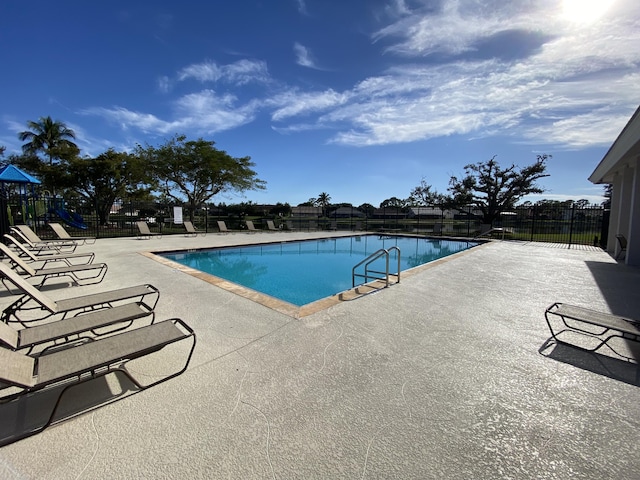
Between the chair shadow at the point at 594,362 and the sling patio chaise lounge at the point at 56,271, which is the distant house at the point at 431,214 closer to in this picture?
the chair shadow at the point at 594,362

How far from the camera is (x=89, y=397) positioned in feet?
7.18

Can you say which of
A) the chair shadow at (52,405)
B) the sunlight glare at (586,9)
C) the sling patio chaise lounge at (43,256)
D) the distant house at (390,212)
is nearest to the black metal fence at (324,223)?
the distant house at (390,212)

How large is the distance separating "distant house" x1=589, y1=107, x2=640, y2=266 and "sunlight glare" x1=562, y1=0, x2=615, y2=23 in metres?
2.12

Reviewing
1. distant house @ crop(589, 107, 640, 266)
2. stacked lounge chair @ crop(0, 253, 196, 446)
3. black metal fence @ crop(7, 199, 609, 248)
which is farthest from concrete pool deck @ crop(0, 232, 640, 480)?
black metal fence @ crop(7, 199, 609, 248)

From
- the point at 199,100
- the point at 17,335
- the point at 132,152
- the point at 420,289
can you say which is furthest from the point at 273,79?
the point at 132,152

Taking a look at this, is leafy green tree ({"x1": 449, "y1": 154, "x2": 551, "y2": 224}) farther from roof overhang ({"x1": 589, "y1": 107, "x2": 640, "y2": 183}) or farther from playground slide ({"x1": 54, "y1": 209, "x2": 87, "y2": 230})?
playground slide ({"x1": 54, "y1": 209, "x2": 87, "y2": 230})

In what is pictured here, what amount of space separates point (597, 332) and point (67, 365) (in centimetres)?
545

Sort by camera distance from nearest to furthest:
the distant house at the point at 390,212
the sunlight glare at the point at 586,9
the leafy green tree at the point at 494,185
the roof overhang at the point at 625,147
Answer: the sunlight glare at the point at 586,9 → the roof overhang at the point at 625,147 → the distant house at the point at 390,212 → the leafy green tree at the point at 494,185

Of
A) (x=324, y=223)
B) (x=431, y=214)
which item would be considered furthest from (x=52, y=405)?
(x=431, y=214)

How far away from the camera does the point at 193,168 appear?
24.1 m

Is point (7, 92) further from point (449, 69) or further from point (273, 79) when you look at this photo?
point (449, 69)

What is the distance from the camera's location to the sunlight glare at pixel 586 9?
17.6 ft

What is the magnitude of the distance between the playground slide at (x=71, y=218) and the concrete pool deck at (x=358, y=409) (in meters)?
19.0

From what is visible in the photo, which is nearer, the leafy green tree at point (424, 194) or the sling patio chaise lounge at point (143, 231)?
the sling patio chaise lounge at point (143, 231)
